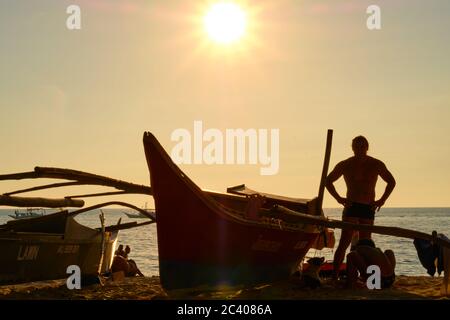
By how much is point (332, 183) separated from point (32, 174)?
18.9 feet

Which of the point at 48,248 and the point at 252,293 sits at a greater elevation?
the point at 48,248

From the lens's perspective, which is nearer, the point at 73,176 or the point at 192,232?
the point at 192,232

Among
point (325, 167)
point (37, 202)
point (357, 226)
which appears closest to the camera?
point (357, 226)

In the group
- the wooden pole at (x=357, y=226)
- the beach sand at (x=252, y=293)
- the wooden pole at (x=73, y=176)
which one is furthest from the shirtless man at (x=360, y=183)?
the wooden pole at (x=73, y=176)

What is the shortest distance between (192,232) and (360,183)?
10.0ft

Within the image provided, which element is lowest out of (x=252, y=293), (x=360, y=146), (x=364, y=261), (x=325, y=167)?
(x=252, y=293)

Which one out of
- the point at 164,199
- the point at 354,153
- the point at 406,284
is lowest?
the point at 406,284

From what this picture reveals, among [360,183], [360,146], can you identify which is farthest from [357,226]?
[360,146]

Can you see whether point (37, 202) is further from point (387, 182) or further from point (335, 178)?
point (387, 182)

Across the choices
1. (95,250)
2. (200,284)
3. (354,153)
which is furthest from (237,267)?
(95,250)

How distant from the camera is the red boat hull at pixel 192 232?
10344 mm

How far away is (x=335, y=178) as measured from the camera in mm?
10906

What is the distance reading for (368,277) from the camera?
33.8 feet
